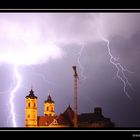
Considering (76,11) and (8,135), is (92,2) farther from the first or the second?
(8,135)

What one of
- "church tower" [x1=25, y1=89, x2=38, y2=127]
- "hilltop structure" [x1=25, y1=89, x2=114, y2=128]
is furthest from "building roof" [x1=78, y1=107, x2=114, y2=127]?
"church tower" [x1=25, y1=89, x2=38, y2=127]

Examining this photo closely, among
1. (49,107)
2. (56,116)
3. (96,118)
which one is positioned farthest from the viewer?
(56,116)

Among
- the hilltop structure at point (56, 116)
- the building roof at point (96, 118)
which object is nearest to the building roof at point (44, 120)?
the hilltop structure at point (56, 116)

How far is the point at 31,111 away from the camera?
8469 millimetres

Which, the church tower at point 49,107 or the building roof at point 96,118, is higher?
the church tower at point 49,107

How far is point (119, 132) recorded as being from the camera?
8.23m

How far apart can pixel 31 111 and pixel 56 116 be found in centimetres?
32

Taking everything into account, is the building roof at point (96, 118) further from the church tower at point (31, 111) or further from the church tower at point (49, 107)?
the church tower at point (31, 111)

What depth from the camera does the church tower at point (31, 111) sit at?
27.4 feet

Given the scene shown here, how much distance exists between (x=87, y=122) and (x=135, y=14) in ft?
3.32

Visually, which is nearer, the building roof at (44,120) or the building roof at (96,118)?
the building roof at (96,118)

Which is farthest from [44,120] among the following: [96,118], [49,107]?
[96,118]

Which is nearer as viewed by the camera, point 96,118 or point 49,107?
point 96,118

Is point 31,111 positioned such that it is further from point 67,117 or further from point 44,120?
point 67,117
